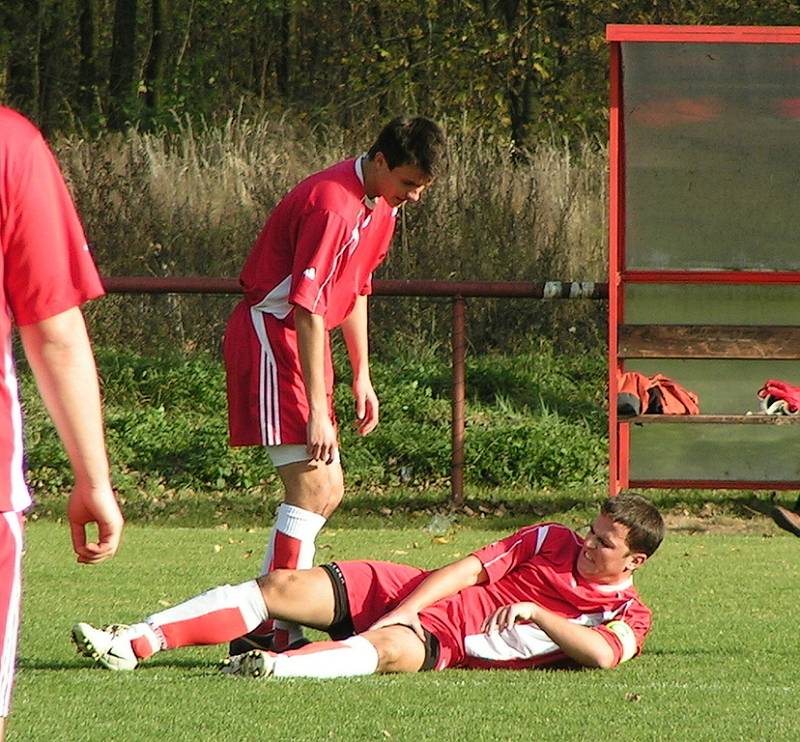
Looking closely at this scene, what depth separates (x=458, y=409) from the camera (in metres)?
12.8

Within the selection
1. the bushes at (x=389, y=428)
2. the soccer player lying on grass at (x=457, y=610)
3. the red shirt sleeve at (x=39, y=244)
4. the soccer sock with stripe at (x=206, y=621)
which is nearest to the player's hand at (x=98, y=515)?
the red shirt sleeve at (x=39, y=244)

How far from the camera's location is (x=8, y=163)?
9.71 ft

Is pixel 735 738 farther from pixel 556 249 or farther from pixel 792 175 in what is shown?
pixel 556 249

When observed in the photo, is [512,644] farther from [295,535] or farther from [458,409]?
[458,409]

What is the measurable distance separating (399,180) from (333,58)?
68.2 feet

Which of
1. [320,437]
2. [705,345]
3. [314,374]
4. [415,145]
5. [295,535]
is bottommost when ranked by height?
[705,345]

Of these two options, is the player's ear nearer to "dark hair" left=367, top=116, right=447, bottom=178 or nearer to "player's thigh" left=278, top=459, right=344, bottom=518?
"player's thigh" left=278, top=459, right=344, bottom=518

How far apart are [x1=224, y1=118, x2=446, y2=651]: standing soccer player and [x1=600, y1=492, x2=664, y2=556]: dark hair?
1.10m

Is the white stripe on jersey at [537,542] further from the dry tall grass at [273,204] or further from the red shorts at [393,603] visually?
the dry tall grass at [273,204]

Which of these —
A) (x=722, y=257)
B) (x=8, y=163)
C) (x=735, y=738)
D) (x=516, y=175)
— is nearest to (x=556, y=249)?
(x=516, y=175)

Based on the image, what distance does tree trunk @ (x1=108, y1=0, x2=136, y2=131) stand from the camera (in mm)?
26266

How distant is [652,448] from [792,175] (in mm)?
2097

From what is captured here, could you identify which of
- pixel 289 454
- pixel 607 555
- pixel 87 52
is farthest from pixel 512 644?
pixel 87 52

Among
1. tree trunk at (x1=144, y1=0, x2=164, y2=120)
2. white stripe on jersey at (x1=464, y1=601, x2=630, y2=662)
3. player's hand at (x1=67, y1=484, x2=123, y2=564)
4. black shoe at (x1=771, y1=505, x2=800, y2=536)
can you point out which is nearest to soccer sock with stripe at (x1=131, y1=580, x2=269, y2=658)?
white stripe on jersey at (x1=464, y1=601, x2=630, y2=662)
